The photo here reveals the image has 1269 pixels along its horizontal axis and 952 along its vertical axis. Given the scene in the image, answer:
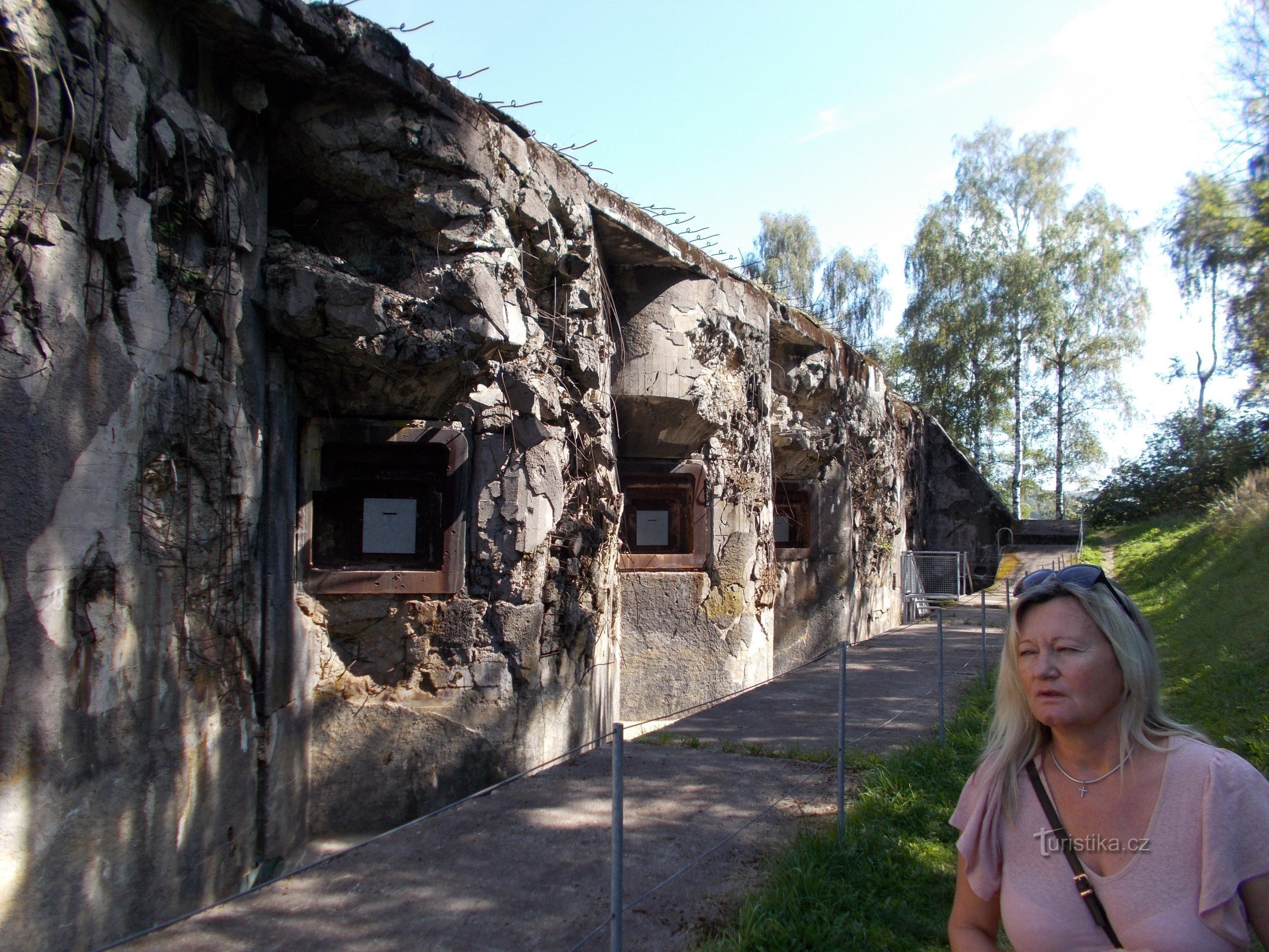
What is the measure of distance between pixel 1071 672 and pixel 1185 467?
86.7 ft

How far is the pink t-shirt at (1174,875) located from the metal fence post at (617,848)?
1.05 metres

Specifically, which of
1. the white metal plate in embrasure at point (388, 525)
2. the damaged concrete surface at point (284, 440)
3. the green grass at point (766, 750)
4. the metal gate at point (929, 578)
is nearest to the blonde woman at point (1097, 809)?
the damaged concrete surface at point (284, 440)

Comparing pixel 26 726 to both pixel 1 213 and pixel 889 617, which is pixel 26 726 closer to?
pixel 1 213

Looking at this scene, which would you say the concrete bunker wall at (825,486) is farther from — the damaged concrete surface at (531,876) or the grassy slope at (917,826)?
the damaged concrete surface at (531,876)

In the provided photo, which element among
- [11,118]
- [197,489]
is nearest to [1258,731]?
[197,489]

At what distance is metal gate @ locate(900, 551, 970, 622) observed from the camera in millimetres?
15359

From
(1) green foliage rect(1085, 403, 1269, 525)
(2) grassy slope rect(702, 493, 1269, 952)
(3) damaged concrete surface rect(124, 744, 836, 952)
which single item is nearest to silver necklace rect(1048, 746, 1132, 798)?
(2) grassy slope rect(702, 493, 1269, 952)

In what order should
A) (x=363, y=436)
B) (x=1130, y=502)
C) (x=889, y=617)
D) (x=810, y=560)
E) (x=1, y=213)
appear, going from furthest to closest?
(x=1130, y=502) → (x=889, y=617) → (x=810, y=560) → (x=363, y=436) → (x=1, y=213)

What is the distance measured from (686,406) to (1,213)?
5.55 meters

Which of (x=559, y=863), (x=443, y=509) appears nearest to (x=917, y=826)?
(x=559, y=863)

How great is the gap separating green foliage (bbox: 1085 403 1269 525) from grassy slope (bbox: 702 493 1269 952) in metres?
14.0

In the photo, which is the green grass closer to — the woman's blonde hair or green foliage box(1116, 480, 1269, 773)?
green foliage box(1116, 480, 1269, 773)

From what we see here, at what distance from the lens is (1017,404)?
28094 mm

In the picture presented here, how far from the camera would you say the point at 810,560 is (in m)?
11.0
